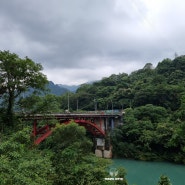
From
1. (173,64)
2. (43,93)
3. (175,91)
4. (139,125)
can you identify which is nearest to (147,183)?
(139,125)

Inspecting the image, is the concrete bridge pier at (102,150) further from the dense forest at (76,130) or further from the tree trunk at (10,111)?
the tree trunk at (10,111)

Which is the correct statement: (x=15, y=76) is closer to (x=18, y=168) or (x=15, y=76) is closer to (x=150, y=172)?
(x=18, y=168)

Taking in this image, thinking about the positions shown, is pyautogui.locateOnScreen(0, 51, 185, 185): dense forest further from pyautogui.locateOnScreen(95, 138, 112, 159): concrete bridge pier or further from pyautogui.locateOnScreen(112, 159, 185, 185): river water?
pyautogui.locateOnScreen(112, 159, 185, 185): river water

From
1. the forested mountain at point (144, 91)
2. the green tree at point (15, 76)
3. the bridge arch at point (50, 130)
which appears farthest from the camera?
the forested mountain at point (144, 91)

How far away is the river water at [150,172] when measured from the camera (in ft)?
75.6

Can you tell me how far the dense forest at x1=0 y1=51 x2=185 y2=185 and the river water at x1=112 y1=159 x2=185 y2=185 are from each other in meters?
1.48

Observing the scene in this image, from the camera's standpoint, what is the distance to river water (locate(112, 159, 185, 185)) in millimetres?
23058

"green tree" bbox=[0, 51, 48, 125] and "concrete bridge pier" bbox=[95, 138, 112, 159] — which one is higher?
"green tree" bbox=[0, 51, 48, 125]

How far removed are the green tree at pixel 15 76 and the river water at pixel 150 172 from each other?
14467 mm

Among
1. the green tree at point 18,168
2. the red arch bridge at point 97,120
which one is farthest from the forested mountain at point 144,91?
the green tree at point 18,168

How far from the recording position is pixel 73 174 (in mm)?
8227

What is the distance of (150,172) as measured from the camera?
25.9m

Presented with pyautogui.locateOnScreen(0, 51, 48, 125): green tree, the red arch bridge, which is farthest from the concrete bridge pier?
pyautogui.locateOnScreen(0, 51, 48, 125): green tree

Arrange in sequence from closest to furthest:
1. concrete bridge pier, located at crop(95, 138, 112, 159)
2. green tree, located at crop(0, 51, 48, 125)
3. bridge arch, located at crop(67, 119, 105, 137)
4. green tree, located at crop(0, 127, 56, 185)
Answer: green tree, located at crop(0, 127, 56, 185) → green tree, located at crop(0, 51, 48, 125) → bridge arch, located at crop(67, 119, 105, 137) → concrete bridge pier, located at crop(95, 138, 112, 159)
